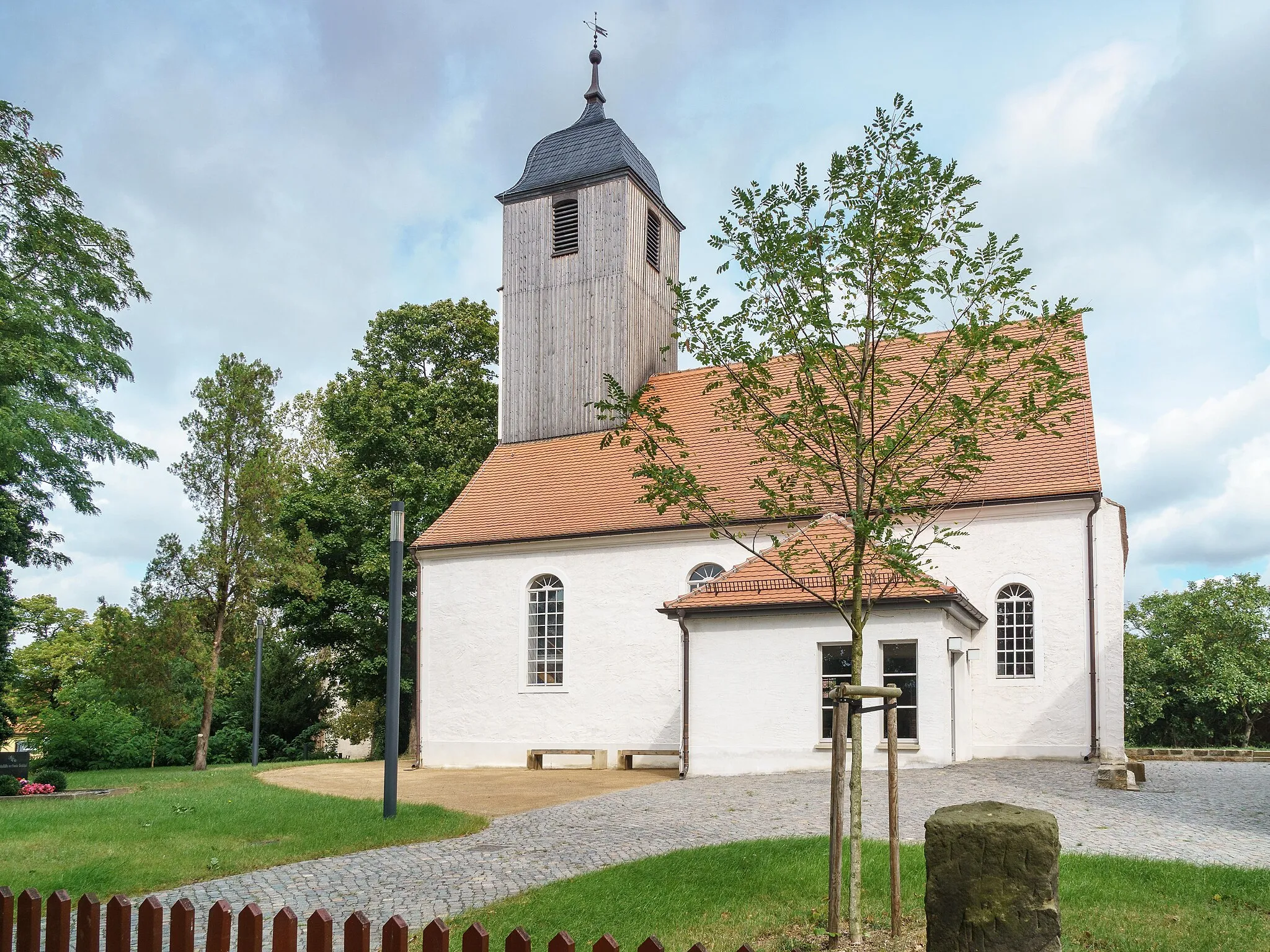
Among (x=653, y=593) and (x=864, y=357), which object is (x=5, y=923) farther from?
(x=653, y=593)

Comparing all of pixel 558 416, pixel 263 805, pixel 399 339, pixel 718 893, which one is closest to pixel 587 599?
pixel 558 416

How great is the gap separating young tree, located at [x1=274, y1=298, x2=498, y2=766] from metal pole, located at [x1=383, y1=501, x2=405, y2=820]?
48.0 feet

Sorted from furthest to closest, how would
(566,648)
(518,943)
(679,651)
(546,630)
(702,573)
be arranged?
(546,630) < (566,648) < (702,573) < (679,651) < (518,943)

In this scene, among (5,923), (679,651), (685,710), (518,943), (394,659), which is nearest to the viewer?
(518,943)

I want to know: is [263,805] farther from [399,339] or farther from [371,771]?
[399,339]

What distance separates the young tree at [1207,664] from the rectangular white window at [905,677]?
43.4 feet

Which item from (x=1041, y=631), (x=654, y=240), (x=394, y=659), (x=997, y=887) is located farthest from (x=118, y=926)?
(x=654, y=240)

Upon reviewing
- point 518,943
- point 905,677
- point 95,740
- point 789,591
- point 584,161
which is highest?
point 584,161

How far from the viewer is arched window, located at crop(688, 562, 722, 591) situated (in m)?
22.4

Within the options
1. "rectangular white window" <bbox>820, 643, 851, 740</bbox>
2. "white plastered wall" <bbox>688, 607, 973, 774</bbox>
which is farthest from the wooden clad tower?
"rectangular white window" <bbox>820, 643, 851, 740</bbox>

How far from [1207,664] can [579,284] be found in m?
18.3

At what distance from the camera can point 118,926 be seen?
13.1 ft

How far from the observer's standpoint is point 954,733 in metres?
18.0

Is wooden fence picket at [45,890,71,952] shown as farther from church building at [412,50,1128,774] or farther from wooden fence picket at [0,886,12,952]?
church building at [412,50,1128,774]
